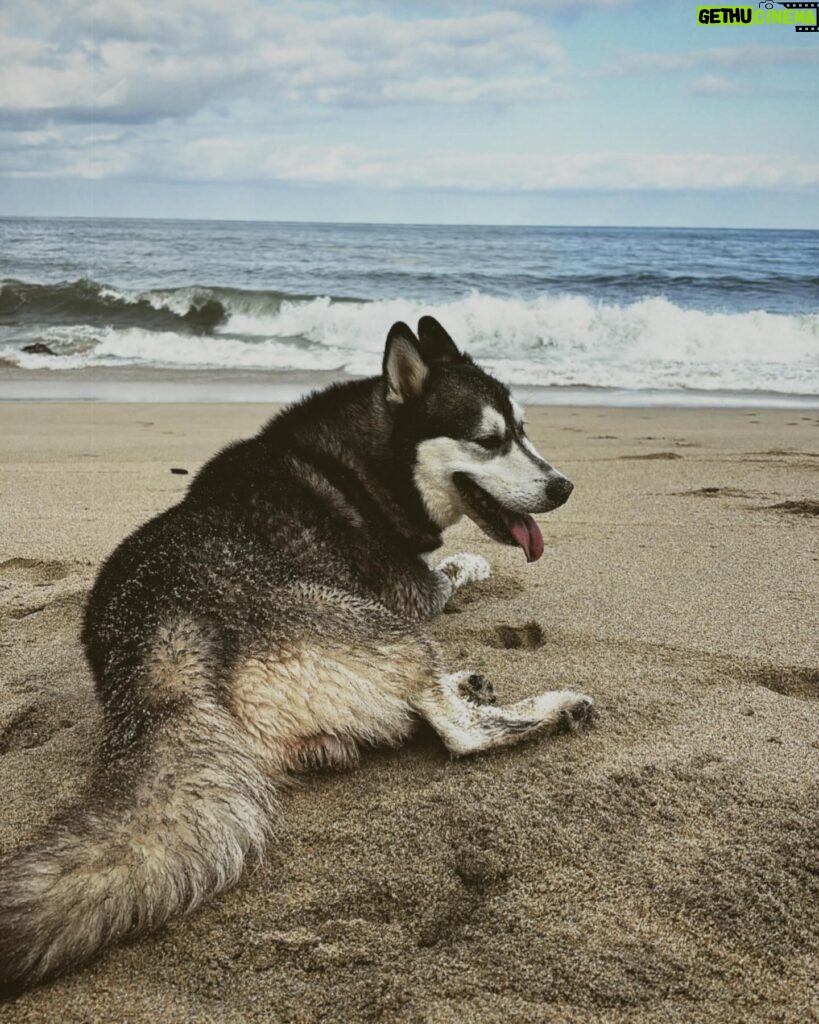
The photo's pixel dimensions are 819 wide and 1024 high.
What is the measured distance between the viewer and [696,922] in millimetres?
2193

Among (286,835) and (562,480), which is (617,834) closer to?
(286,835)

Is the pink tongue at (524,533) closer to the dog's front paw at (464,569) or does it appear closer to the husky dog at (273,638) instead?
the husky dog at (273,638)

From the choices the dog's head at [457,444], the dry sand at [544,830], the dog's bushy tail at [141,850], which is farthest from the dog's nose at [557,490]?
the dog's bushy tail at [141,850]

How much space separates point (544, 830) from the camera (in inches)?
103

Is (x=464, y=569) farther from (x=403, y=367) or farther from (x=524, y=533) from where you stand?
(x=403, y=367)

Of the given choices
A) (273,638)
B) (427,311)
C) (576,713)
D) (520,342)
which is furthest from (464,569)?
(427,311)

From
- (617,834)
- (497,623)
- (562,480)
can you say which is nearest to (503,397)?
(562,480)

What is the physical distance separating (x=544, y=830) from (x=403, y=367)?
2.18 meters

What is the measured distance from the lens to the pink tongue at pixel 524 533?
4258 millimetres

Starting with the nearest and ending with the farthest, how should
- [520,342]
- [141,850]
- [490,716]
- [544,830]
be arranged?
[141,850]
[544,830]
[490,716]
[520,342]

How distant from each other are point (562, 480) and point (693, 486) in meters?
3.48

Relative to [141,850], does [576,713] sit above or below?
below

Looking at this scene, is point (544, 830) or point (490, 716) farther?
point (490, 716)

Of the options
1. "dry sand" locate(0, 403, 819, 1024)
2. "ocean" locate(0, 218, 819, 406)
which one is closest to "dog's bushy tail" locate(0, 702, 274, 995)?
"dry sand" locate(0, 403, 819, 1024)
